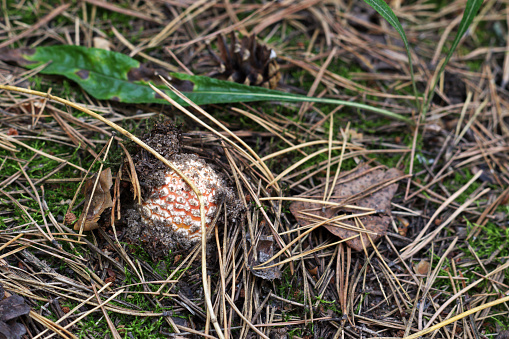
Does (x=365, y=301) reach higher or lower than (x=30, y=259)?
lower

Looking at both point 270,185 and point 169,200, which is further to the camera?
point 270,185

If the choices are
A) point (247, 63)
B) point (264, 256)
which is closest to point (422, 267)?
point (264, 256)

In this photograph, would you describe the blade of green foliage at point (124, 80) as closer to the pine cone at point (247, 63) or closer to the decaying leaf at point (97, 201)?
the pine cone at point (247, 63)

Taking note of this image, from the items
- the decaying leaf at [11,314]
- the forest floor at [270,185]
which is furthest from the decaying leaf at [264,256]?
the decaying leaf at [11,314]

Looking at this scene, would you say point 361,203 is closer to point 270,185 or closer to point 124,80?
point 270,185

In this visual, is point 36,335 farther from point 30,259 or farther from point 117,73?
point 117,73

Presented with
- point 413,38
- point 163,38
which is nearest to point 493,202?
point 413,38
